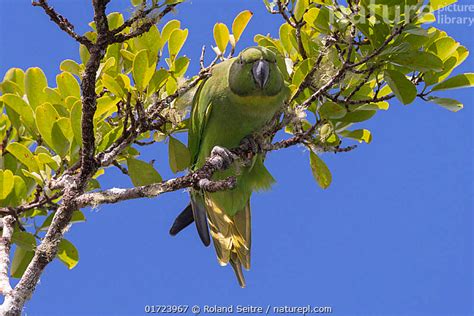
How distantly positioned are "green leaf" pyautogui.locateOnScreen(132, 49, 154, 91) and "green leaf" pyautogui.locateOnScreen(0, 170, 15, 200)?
73cm

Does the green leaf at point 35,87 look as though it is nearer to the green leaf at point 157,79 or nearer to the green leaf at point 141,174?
the green leaf at point 141,174

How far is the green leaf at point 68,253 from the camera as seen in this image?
323 centimetres

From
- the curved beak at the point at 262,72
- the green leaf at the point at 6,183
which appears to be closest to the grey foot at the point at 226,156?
the curved beak at the point at 262,72

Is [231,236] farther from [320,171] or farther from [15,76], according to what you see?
[15,76]

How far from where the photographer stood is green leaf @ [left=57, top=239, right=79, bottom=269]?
10.6 ft

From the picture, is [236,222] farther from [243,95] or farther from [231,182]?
[231,182]

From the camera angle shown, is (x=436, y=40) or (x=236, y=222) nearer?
(x=436, y=40)

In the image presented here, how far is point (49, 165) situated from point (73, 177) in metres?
0.27

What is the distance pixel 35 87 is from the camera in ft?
9.86

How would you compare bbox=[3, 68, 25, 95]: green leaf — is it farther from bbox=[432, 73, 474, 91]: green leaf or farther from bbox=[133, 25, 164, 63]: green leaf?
bbox=[432, 73, 474, 91]: green leaf

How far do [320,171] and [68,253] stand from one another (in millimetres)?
1462

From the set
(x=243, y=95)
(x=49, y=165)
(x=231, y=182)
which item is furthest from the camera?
(x=243, y=95)

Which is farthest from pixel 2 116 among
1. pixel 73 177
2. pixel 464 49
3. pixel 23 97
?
pixel 464 49

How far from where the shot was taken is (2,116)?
10.6 feet
